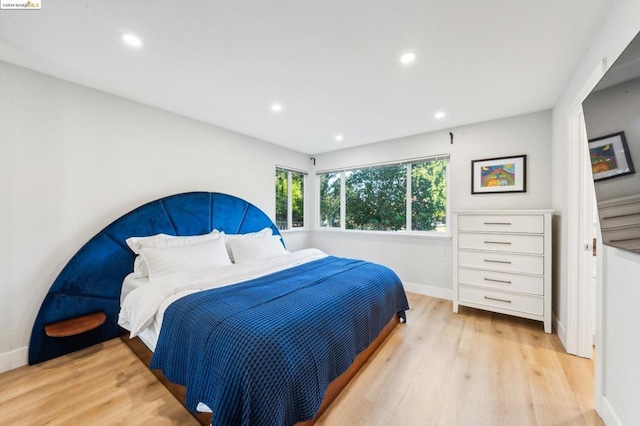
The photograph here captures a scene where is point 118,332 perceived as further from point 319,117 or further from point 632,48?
point 632,48

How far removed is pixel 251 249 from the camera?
3004mm

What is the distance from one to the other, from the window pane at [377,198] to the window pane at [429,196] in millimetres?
163

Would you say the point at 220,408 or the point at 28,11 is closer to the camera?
the point at 220,408

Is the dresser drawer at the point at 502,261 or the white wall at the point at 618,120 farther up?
the white wall at the point at 618,120

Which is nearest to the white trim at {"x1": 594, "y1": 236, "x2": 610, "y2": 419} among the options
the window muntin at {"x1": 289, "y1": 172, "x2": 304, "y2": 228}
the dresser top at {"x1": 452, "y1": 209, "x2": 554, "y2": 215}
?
the dresser top at {"x1": 452, "y1": 209, "x2": 554, "y2": 215}

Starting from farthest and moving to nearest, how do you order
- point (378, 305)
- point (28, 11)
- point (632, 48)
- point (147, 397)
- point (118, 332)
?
point (118, 332)
point (378, 305)
point (147, 397)
point (28, 11)
point (632, 48)

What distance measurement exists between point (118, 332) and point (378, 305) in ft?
8.30

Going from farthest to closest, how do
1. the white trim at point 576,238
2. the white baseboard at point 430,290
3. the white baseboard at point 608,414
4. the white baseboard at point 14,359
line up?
1. the white baseboard at point 430,290
2. the white trim at point 576,238
3. the white baseboard at point 14,359
4. the white baseboard at point 608,414

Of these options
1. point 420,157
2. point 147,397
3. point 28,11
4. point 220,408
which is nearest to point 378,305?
point 220,408

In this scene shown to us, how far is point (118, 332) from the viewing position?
2406 mm

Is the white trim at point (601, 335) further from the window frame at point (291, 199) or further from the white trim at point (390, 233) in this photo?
the window frame at point (291, 199)

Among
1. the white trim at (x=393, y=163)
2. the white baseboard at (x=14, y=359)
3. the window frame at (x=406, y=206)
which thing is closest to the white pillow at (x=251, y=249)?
the window frame at (x=406, y=206)

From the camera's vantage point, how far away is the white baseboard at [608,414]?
1.29m

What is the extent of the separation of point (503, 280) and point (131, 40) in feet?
12.9
